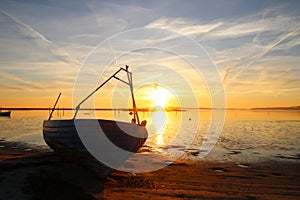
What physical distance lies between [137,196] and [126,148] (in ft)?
11.4

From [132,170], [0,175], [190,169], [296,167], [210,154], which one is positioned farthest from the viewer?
[210,154]

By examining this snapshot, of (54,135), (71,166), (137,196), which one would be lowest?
(137,196)

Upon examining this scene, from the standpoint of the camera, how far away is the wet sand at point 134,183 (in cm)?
930

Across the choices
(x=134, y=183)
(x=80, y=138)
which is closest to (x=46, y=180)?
(x=80, y=138)

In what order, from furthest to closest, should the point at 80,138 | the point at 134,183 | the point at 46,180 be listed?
1. the point at 134,183
2. the point at 80,138
3. the point at 46,180

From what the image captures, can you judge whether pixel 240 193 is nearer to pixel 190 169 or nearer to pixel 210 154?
pixel 190 169

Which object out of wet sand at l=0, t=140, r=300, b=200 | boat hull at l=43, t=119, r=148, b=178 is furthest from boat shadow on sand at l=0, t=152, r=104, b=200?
boat hull at l=43, t=119, r=148, b=178

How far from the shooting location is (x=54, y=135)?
1254cm

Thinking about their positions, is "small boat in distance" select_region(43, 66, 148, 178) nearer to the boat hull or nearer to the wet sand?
the boat hull

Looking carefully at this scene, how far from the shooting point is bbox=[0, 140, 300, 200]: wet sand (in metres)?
9.30

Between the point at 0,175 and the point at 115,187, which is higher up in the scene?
the point at 0,175

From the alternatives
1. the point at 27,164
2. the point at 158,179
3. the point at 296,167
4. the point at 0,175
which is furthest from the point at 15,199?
the point at 296,167

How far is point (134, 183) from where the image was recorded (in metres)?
12.4

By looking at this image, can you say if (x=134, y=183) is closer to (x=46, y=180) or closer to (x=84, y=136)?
(x=84, y=136)
